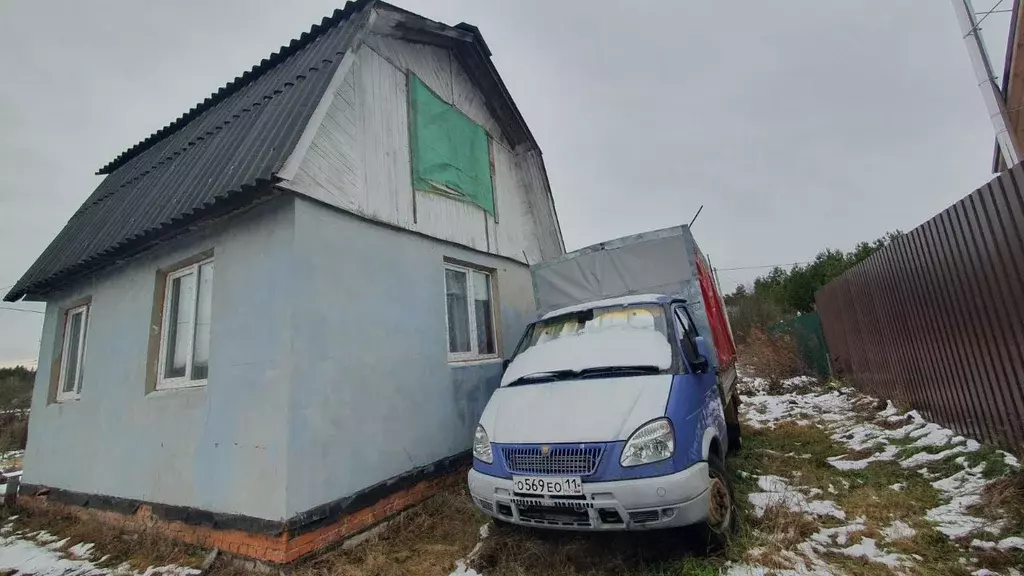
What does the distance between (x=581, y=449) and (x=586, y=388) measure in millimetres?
587

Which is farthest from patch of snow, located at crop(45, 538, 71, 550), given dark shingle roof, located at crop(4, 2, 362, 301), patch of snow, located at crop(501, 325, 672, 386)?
patch of snow, located at crop(501, 325, 672, 386)

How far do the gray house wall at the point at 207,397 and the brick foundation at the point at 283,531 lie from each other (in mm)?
204

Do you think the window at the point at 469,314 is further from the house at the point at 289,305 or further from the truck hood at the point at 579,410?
the truck hood at the point at 579,410

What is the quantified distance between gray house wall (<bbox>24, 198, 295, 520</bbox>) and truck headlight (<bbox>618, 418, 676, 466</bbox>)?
2818 millimetres

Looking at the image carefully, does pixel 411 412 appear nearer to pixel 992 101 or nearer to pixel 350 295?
pixel 350 295

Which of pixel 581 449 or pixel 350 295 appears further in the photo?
pixel 350 295

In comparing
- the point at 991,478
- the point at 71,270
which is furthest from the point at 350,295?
the point at 991,478

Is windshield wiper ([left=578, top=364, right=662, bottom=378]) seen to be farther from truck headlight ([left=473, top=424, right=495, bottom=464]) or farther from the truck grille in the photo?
truck headlight ([left=473, top=424, right=495, bottom=464])

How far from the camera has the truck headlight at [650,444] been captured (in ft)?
9.73

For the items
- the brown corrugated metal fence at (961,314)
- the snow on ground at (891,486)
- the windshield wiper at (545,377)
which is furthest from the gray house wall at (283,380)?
the brown corrugated metal fence at (961,314)

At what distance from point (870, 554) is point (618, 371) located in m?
2.07

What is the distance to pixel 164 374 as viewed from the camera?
5.16m

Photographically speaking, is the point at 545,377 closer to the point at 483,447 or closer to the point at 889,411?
the point at 483,447

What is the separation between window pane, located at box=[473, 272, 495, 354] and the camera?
6.74 meters
